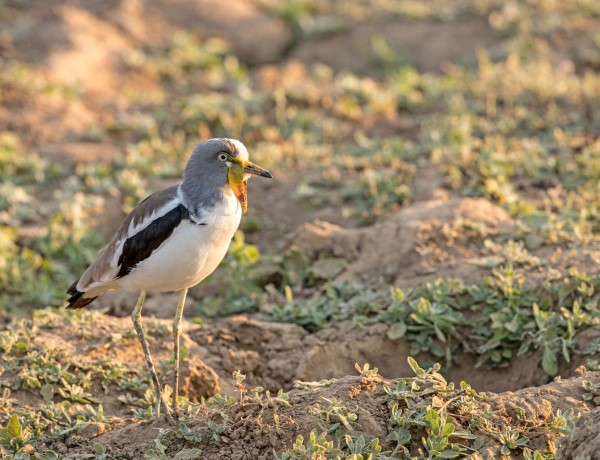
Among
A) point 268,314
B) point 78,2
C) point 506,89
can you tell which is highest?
point 78,2

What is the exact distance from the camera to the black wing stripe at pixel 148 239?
452 cm

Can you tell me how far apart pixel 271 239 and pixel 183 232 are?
2825 millimetres

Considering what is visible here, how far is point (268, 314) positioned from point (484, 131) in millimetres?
3503

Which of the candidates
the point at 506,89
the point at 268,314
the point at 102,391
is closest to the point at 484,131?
the point at 506,89

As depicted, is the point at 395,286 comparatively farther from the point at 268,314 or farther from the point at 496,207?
the point at 496,207

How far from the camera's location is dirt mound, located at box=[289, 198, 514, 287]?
245 inches

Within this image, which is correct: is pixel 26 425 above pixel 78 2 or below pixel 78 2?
below

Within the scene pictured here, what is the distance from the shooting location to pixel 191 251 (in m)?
4.42

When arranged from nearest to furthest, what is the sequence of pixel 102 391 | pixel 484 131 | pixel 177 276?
pixel 177 276, pixel 102 391, pixel 484 131

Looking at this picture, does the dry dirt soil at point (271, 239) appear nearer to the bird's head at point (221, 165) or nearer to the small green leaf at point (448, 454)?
the small green leaf at point (448, 454)

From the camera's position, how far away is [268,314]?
243 inches

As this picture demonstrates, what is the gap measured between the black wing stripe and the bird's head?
21 centimetres

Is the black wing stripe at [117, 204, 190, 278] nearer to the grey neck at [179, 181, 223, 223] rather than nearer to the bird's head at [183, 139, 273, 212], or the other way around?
the grey neck at [179, 181, 223, 223]

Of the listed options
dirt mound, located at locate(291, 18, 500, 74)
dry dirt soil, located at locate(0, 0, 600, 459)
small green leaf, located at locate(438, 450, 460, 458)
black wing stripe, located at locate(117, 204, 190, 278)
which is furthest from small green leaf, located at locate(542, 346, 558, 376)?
dirt mound, located at locate(291, 18, 500, 74)
